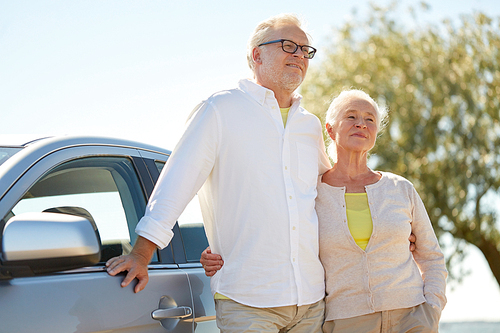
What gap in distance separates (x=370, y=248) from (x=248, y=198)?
66 cm

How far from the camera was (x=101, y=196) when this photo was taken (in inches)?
95.6

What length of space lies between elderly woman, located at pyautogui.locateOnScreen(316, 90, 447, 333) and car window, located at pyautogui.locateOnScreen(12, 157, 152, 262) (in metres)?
0.90

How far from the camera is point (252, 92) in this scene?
2.63 m

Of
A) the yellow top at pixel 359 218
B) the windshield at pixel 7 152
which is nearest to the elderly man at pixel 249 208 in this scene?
the yellow top at pixel 359 218

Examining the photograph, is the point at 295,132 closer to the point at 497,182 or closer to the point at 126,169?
the point at 126,169

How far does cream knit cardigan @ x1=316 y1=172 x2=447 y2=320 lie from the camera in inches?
99.9

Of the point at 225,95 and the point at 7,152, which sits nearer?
the point at 7,152

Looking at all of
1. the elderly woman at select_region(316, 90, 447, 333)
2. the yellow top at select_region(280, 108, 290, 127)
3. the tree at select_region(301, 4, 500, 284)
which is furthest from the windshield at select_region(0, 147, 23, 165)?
the tree at select_region(301, 4, 500, 284)

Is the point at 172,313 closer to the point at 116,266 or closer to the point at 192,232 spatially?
the point at 116,266

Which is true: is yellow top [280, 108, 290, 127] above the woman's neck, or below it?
above

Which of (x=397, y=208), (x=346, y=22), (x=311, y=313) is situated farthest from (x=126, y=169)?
(x=346, y=22)

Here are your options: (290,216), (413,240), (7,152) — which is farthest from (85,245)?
(413,240)

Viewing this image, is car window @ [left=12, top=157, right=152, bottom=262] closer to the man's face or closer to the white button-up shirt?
the white button-up shirt

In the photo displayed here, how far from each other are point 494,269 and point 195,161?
13982 mm
